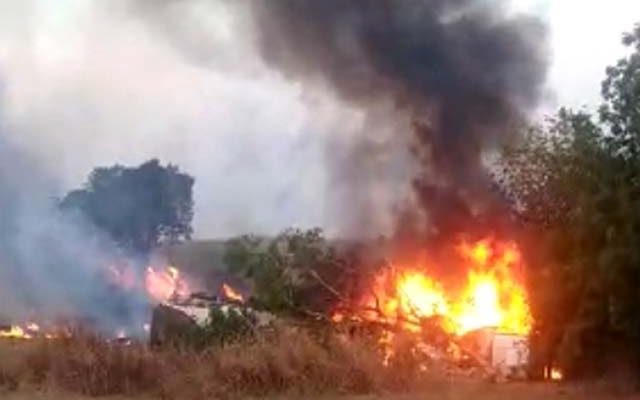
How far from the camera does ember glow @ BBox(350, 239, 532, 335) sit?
28203mm

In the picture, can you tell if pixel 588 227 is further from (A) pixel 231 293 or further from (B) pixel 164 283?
(B) pixel 164 283

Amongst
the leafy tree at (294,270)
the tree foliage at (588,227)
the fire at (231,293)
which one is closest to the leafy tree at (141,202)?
the fire at (231,293)

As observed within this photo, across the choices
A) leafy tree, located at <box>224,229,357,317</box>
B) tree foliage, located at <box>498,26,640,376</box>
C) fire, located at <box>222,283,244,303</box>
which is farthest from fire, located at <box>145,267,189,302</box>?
tree foliage, located at <box>498,26,640,376</box>

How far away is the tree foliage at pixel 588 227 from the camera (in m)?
21.4

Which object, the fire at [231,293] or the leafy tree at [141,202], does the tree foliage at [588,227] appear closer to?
the fire at [231,293]

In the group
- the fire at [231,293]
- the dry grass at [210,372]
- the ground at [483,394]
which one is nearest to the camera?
the ground at [483,394]

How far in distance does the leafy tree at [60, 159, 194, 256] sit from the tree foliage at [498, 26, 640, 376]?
32.7m

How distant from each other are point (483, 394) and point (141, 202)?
42.8 meters

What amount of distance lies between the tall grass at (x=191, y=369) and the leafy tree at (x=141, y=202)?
3326 cm

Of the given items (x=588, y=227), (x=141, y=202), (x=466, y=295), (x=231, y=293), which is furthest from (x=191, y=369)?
(x=141, y=202)

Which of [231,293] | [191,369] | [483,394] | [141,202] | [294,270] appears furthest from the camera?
[141,202]

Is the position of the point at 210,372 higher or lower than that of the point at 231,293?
lower

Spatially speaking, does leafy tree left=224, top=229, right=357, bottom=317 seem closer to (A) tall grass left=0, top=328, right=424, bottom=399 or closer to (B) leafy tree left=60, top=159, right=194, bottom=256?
(A) tall grass left=0, top=328, right=424, bottom=399

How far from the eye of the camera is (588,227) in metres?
22.3
